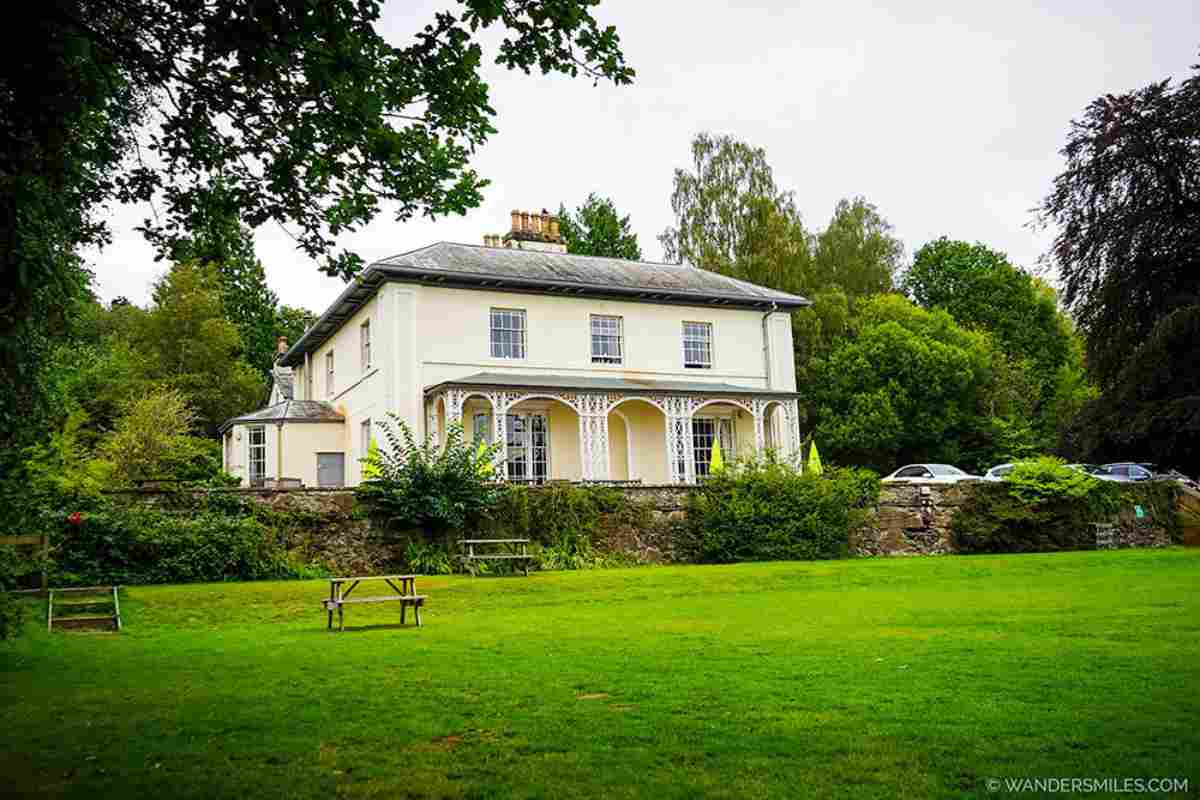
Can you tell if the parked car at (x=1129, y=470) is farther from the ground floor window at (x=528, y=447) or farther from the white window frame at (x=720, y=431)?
the ground floor window at (x=528, y=447)

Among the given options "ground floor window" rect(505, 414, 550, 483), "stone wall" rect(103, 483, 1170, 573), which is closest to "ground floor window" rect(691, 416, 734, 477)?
"ground floor window" rect(505, 414, 550, 483)

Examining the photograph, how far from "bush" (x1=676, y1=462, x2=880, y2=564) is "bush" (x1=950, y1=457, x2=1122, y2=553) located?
10.3 feet

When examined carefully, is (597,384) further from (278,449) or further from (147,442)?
(147,442)

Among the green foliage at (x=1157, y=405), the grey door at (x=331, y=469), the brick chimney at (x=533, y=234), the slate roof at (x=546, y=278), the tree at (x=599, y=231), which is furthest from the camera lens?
the tree at (x=599, y=231)

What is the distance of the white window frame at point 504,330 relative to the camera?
28.2 metres

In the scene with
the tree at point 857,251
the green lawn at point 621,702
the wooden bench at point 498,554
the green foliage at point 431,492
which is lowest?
the green lawn at point 621,702

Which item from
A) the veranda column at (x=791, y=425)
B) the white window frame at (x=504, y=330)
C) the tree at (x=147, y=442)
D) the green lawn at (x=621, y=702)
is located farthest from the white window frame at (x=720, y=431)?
the green lawn at (x=621, y=702)

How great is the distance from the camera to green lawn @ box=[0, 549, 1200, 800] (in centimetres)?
508

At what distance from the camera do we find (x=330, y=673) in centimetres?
859

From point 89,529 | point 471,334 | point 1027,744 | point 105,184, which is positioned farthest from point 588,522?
point 1027,744

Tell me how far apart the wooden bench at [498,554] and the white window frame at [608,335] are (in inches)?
370

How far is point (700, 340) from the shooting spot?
3114 centimetres

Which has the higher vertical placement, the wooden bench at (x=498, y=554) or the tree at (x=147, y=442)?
the tree at (x=147, y=442)

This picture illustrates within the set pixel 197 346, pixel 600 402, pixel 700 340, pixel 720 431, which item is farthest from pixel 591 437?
pixel 197 346
